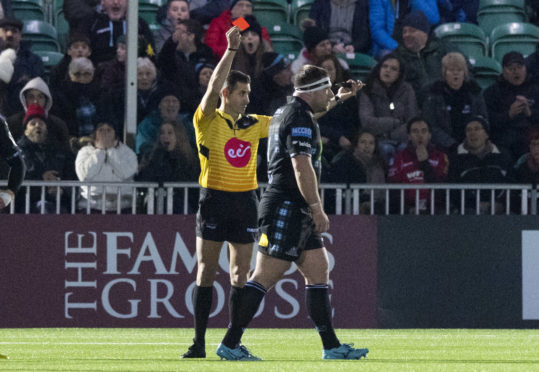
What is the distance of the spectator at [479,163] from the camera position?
13469mm

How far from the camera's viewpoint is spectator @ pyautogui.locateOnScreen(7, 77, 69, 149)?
13.9 metres

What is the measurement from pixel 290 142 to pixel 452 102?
732 centimetres

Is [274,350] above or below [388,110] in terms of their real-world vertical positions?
below

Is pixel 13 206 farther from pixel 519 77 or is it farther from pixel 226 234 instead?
pixel 519 77

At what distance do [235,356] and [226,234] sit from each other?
96 centimetres

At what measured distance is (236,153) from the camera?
9047 mm

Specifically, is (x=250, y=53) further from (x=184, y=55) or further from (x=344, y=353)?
(x=344, y=353)

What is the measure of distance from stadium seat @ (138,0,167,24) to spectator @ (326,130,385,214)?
527 cm

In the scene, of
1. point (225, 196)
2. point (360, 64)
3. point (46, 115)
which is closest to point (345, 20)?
point (360, 64)

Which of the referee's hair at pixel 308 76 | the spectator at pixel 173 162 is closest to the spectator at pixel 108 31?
the spectator at pixel 173 162

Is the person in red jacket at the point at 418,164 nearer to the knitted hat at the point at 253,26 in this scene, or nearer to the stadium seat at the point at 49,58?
the knitted hat at the point at 253,26

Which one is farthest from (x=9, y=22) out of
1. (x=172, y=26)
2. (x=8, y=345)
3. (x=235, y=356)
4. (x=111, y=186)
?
(x=235, y=356)

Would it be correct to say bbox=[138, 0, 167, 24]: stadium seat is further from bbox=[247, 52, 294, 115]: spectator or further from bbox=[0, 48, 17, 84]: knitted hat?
bbox=[247, 52, 294, 115]: spectator

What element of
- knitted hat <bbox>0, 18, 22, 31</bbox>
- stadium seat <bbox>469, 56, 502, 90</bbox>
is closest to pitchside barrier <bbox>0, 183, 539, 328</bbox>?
knitted hat <bbox>0, 18, 22, 31</bbox>
